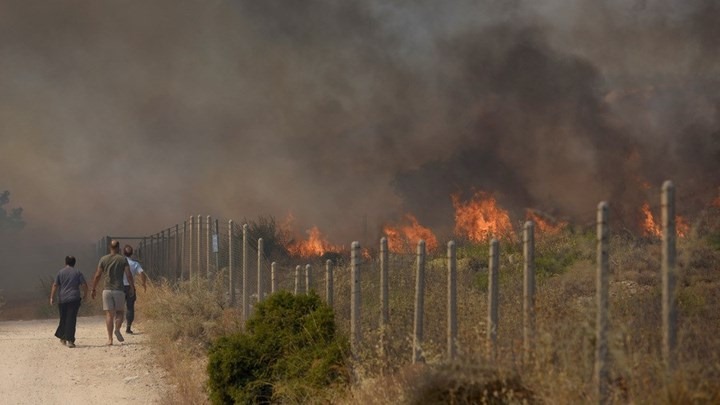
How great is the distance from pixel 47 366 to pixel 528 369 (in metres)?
11.7

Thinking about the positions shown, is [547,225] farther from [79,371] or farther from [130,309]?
[79,371]

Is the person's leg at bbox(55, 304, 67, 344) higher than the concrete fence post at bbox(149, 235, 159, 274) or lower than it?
lower

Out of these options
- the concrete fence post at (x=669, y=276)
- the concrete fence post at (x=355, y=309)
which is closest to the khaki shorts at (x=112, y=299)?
the concrete fence post at (x=355, y=309)

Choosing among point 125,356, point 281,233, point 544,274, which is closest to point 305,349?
point 125,356

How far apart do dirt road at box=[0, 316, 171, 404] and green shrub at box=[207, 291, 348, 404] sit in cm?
233

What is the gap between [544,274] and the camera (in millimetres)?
22188

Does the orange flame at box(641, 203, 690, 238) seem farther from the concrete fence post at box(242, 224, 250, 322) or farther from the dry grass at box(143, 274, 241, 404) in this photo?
the dry grass at box(143, 274, 241, 404)

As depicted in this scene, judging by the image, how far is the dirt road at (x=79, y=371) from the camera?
15562 mm

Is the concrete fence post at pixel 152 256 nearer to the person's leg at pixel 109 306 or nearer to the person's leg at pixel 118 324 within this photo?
the person's leg at pixel 118 324

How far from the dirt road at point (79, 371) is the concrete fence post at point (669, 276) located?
29.2 feet

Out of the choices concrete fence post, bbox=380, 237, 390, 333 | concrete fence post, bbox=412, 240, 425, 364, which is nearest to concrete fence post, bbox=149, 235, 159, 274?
concrete fence post, bbox=380, 237, 390, 333

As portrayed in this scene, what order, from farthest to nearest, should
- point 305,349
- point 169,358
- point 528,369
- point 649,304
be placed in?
point 169,358 → point 649,304 → point 305,349 → point 528,369

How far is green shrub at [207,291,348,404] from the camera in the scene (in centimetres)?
1233

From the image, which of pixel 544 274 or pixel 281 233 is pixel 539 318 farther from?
pixel 281 233
